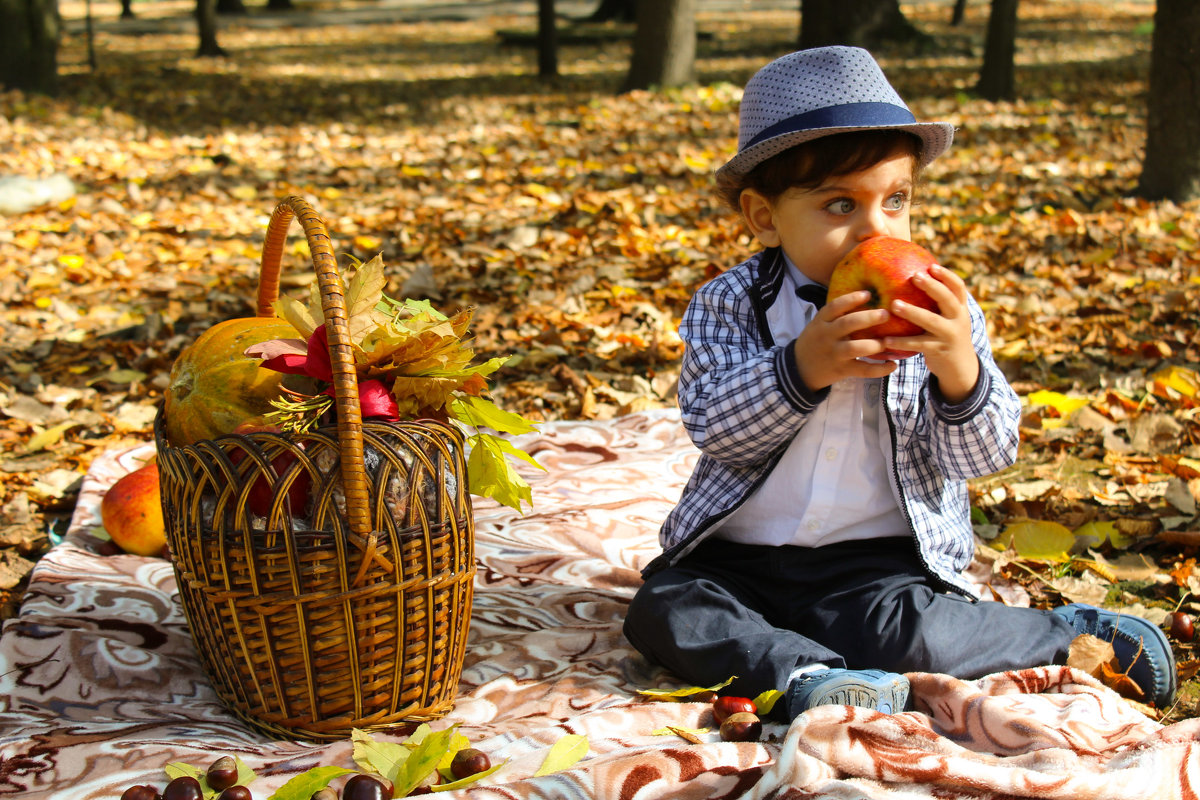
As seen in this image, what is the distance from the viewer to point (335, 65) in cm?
1562

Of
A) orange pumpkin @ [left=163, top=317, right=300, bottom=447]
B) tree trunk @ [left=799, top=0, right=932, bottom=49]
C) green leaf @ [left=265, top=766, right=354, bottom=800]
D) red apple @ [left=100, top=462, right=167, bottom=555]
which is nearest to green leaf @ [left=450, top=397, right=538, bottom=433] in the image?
orange pumpkin @ [left=163, top=317, right=300, bottom=447]

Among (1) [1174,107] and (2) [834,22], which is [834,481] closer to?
(1) [1174,107]

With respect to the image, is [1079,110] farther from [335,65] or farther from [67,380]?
[335,65]

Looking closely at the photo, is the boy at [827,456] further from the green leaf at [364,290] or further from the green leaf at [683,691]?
the green leaf at [364,290]

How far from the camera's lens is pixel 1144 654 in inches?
89.2

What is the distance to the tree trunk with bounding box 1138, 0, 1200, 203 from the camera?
6.00 m

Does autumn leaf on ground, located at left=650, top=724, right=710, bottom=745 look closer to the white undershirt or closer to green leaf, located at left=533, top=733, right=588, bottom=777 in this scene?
green leaf, located at left=533, top=733, right=588, bottom=777

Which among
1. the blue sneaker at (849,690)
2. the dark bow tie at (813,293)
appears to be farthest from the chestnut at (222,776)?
the dark bow tie at (813,293)

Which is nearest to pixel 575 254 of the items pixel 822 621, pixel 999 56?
pixel 822 621

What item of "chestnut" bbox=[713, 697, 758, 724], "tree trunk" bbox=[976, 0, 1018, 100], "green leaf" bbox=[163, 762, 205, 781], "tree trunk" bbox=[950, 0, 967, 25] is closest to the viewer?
"green leaf" bbox=[163, 762, 205, 781]

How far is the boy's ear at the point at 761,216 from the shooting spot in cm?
239

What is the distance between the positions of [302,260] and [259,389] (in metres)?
3.83

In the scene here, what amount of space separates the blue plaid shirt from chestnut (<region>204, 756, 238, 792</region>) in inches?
42.3

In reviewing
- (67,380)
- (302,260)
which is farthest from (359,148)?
Result: (67,380)
